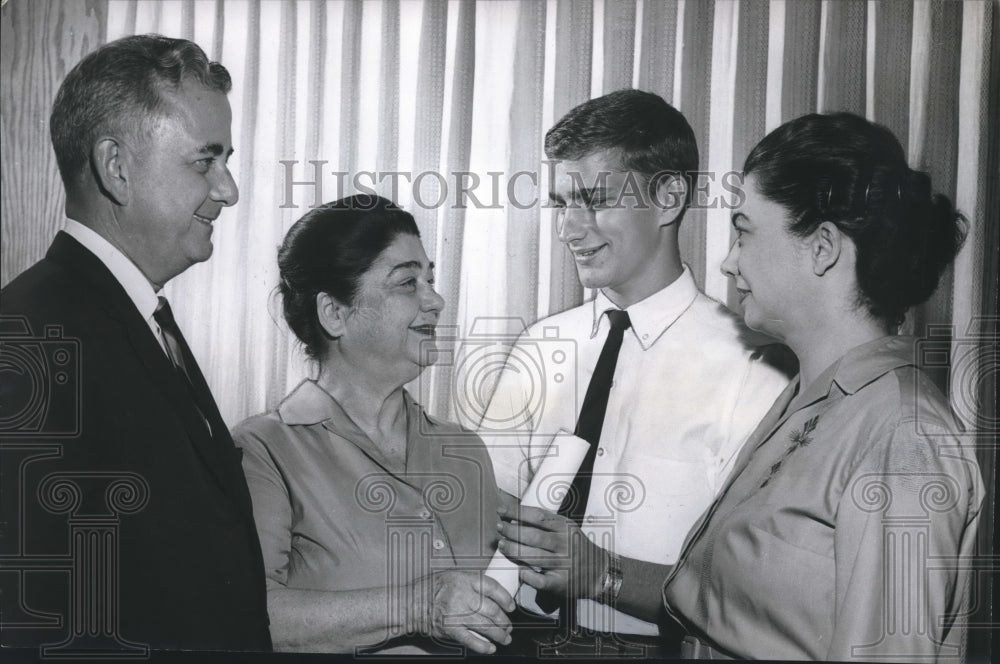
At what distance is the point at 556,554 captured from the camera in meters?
2.35

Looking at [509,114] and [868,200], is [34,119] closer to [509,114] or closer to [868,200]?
[509,114]

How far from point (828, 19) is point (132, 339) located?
187cm

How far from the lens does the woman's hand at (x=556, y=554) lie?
2.34 m

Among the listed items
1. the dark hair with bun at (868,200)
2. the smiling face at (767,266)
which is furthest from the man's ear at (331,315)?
the dark hair with bun at (868,200)

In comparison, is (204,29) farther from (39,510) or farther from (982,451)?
(982,451)

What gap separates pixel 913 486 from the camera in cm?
231

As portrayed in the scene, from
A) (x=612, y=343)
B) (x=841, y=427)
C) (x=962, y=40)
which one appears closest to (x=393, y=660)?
(x=612, y=343)

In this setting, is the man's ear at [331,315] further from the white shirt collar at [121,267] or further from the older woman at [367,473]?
the white shirt collar at [121,267]

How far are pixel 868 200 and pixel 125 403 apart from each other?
1.83 metres

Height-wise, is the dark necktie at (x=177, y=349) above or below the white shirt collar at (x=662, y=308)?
below

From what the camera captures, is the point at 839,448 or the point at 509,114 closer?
the point at 839,448

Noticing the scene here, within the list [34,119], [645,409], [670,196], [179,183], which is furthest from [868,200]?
[34,119]

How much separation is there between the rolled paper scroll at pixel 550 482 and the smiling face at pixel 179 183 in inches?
38.5

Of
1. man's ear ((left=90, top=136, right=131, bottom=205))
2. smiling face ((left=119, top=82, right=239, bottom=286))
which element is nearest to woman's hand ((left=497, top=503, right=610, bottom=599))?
smiling face ((left=119, top=82, right=239, bottom=286))
